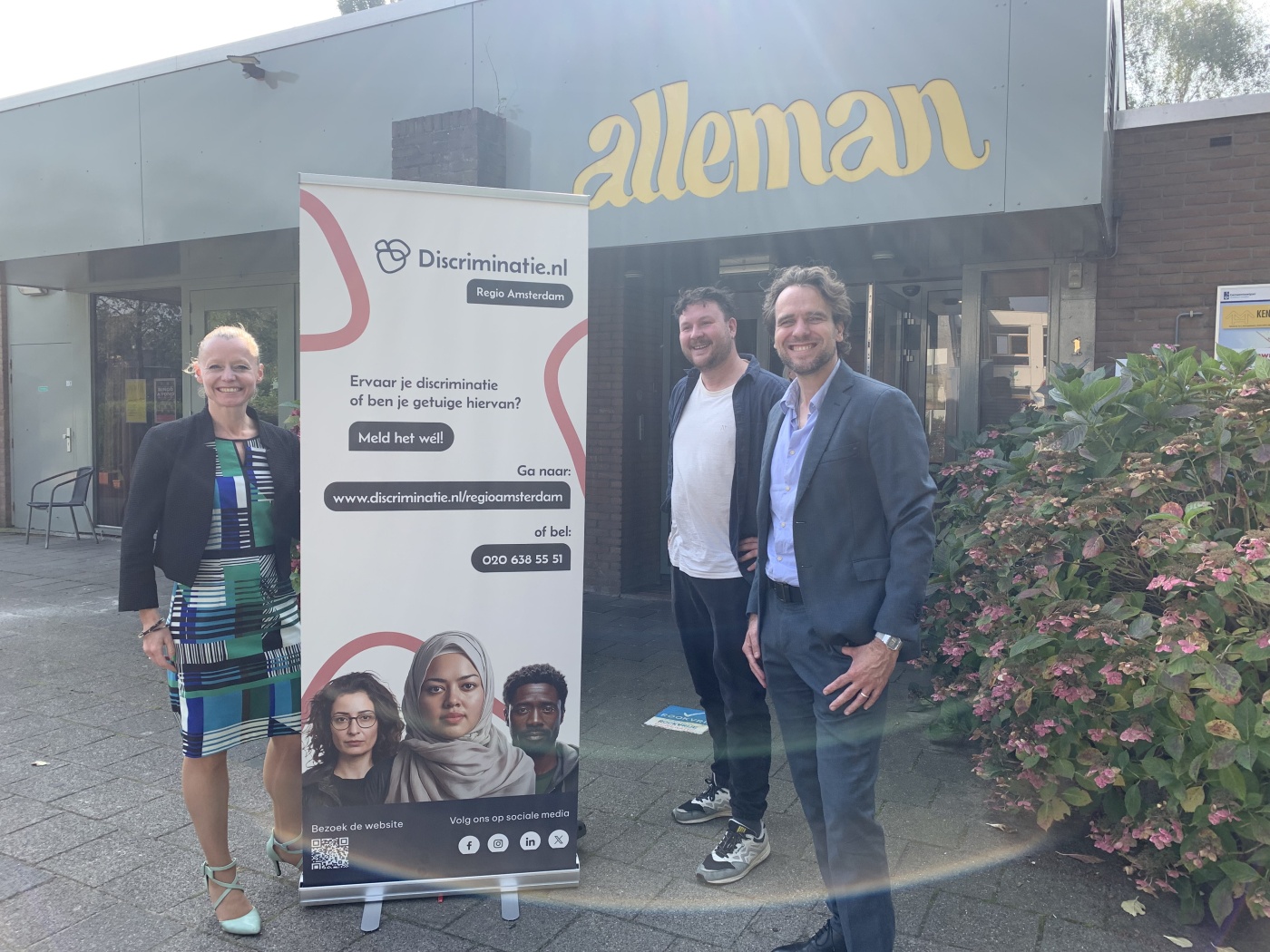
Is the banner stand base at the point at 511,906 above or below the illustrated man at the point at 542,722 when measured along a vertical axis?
below

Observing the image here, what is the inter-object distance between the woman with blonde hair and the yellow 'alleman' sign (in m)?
3.26

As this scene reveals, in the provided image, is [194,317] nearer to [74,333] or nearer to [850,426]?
[74,333]

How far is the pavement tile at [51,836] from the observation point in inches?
134

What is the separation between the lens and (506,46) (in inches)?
239

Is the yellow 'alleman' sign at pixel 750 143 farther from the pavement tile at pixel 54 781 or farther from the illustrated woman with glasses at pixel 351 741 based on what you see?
the pavement tile at pixel 54 781

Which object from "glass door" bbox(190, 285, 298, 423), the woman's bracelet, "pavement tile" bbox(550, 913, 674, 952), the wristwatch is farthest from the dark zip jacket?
"glass door" bbox(190, 285, 298, 423)

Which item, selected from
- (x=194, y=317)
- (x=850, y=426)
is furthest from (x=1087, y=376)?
(x=194, y=317)

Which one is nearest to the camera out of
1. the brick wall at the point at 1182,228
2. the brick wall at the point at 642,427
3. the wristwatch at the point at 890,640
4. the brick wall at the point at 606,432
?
the wristwatch at the point at 890,640

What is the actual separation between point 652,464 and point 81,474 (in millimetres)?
7228

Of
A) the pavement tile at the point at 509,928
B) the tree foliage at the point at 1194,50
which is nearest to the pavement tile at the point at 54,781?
the pavement tile at the point at 509,928

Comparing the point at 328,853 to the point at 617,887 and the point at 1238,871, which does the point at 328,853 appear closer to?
the point at 617,887

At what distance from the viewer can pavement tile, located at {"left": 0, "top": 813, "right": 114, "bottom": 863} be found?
341cm

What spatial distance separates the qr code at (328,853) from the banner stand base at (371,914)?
0.14 meters

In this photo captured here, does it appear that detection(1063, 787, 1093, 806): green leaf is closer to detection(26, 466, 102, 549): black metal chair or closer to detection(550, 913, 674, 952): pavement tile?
detection(550, 913, 674, 952): pavement tile
